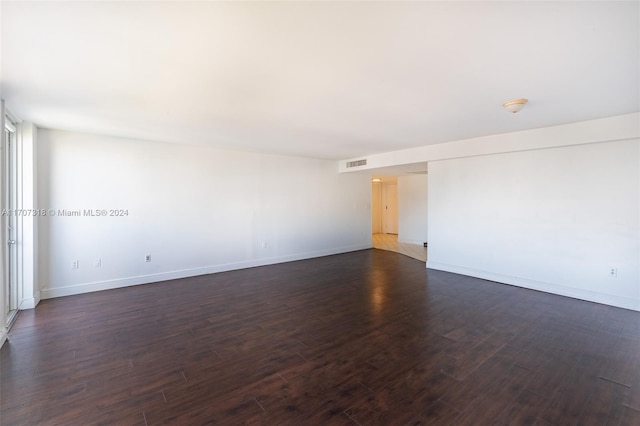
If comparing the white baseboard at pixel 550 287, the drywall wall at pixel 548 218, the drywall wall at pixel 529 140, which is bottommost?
the white baseboard at pixel 550 287

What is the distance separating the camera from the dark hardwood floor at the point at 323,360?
1.92 m

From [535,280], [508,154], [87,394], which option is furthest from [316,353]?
[508,154]

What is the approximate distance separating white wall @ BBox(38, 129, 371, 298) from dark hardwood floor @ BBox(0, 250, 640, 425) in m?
0.74

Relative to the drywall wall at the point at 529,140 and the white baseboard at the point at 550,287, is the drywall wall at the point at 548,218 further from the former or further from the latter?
the drywall wall at the point at 529,140

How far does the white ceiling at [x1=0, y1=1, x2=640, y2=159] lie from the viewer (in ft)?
5.34

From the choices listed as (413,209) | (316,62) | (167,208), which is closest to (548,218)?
(316,62)

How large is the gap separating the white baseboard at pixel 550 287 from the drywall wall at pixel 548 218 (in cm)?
1

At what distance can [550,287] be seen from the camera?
4371 mm

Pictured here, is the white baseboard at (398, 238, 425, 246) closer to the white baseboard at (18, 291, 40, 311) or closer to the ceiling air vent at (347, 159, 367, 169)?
the ceiling air vent at (347, 159, 367, 169)

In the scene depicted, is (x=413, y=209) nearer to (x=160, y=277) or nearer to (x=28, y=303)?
(x=160, y=277)

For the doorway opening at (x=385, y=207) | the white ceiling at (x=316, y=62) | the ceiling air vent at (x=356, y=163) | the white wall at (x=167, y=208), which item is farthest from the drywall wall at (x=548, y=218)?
the doorway opening at (x=385, y=207)

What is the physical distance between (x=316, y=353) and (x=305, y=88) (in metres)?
2.53

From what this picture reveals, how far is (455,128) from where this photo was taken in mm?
4250

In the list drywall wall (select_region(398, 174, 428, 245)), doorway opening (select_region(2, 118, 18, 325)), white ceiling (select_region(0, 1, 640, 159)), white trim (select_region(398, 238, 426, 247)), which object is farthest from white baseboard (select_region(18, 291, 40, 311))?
drywall wall (select_region(398, 174, 428, 245))
